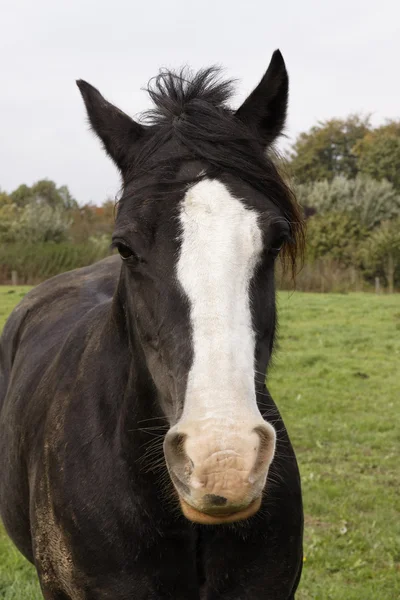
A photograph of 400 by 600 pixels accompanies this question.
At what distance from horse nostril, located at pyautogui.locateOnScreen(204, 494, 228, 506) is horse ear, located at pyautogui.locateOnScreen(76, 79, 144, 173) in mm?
1409


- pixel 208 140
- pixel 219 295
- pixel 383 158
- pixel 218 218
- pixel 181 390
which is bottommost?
pixel 181 390

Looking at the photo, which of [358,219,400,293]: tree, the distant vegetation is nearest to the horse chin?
the distant vegetation

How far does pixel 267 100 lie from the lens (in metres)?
2.83

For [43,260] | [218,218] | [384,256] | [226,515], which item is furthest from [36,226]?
[226,515]

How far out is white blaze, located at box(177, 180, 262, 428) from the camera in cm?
196

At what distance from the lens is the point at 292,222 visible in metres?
2.72

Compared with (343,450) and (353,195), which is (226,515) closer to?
(343,450)

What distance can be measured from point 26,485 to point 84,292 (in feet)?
4.79

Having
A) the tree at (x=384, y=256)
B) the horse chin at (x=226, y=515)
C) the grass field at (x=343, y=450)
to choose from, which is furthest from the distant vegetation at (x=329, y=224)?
the horse chin at (x=226, y=515)

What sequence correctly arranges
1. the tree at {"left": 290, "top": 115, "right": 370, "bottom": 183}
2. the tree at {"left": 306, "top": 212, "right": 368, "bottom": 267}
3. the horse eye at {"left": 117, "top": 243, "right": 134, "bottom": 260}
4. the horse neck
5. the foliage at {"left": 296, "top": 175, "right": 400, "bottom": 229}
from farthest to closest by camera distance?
the tree at {"left": 290, "top": 115, "right": 370, "bottom": 183} → the foliage at {"left": 296, "top": 175, "right": 400, "bottom": 229} → the tree at {"left": 306, "top": 212, "right": 368, "bottom": 267} → the horse neck → the horse eye at {"left": 117, "top": 243, "right": 134, "bottom": 260}

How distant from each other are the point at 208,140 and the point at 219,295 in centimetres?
69

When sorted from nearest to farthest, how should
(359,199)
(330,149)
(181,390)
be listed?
(181,390)
(359,199)
(330,149)

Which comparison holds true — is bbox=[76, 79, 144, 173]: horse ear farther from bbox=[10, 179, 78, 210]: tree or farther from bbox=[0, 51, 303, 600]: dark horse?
bbox=[10, 179, 78, 210]: tree

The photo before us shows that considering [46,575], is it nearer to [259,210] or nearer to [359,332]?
[259,210]
